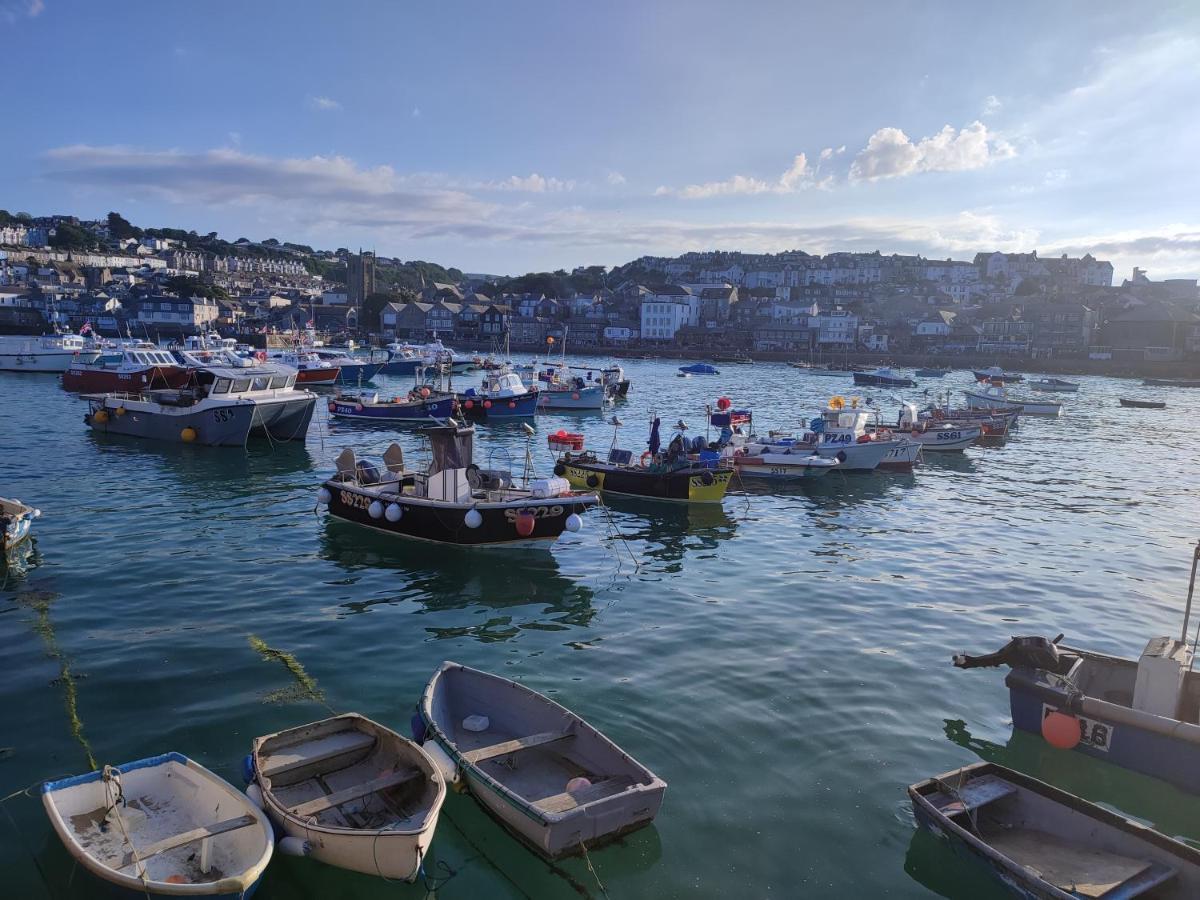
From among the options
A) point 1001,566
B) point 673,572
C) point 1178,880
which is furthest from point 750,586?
point 1178,880

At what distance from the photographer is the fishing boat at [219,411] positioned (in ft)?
112

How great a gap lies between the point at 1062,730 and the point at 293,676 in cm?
1134

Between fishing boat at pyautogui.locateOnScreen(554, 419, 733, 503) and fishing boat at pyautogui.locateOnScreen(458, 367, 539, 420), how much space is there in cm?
2135

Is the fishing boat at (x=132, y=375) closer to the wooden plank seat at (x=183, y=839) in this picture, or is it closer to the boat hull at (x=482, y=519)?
the boat hull at (x=482, y=519)

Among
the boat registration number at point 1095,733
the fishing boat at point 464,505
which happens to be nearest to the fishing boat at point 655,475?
the fishing boat at point 464,505

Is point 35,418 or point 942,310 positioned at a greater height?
point 942,310

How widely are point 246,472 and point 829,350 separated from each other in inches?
4892

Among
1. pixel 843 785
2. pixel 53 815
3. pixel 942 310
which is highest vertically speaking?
pixel 942 310

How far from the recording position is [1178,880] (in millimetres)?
7551

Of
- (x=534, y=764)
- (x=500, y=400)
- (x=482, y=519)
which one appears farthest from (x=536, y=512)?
(x=500, y=400)

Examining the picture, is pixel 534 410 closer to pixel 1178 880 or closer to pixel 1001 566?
pixel 1001 566

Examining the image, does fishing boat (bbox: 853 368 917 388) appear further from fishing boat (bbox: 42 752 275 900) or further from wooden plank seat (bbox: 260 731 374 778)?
fishing boat (bbox: 42 752 275 900)

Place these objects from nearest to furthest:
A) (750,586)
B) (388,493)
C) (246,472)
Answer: (750,586)
(388,493)
(246,472)

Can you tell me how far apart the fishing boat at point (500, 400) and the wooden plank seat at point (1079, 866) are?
41583mm
